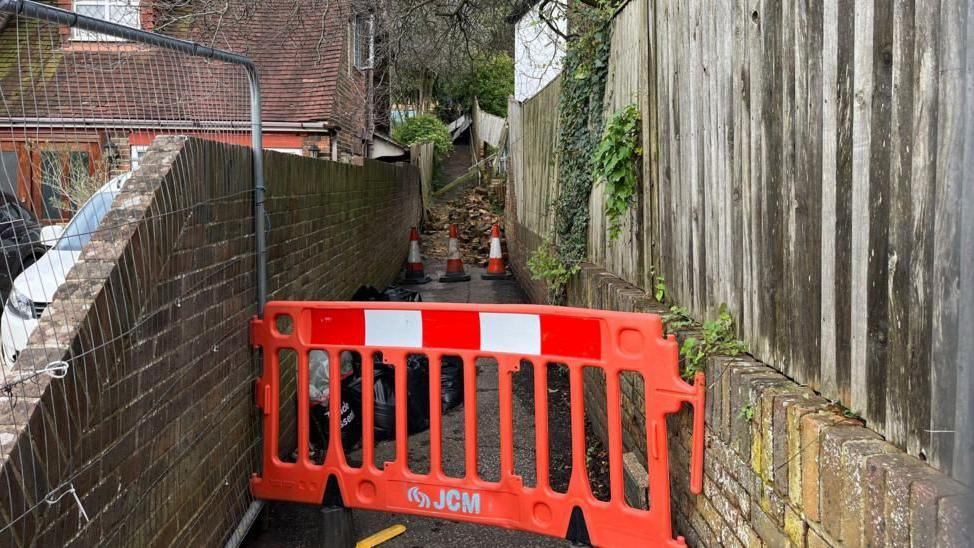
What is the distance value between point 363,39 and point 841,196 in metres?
13.3

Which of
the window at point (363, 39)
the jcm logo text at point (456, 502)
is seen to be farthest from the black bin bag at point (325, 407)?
the window at point (363, 39)

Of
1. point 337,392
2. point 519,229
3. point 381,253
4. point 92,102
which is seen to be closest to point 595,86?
point 337,392

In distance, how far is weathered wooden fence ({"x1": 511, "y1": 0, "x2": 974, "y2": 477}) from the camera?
5.80 ft

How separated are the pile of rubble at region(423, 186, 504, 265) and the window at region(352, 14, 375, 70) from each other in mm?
4449

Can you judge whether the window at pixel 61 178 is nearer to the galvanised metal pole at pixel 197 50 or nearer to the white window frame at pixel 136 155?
the white window frame at pixel 136 155

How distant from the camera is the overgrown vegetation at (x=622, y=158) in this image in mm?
4812

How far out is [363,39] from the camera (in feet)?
47.3

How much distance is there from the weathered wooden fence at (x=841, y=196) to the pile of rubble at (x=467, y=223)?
12635mm

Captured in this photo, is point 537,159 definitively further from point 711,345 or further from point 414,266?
point 711,345

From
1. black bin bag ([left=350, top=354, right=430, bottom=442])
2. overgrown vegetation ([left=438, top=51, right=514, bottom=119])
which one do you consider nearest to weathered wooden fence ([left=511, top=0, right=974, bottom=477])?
black bin bag ([left=350, top=354, right=430, bottom=442])

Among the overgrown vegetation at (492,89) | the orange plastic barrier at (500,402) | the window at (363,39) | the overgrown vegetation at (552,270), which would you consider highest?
the overgrown vegetation at (492,89)

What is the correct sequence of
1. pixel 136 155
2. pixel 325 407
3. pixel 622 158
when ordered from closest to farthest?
pixel 136 155, pixel 622 158, pixel 325 407

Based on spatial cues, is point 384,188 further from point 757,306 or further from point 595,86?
point 757,306

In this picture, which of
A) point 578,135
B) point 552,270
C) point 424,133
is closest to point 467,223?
point 424,133
